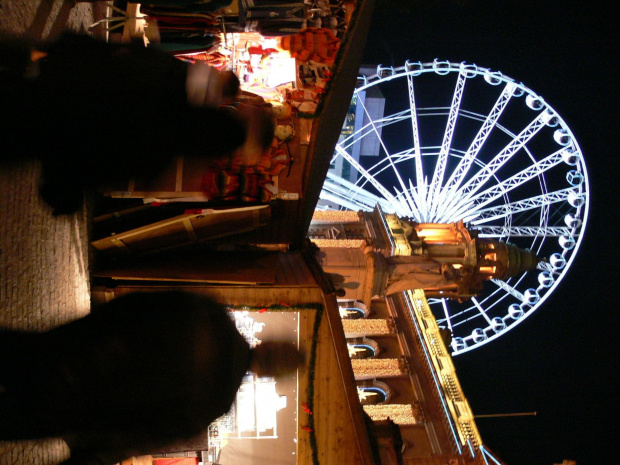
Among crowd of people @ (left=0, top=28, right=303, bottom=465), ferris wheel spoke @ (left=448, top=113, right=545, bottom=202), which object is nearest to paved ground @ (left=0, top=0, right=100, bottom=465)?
crowd of people @ (left=0, top=28, right=303, bottom=465)

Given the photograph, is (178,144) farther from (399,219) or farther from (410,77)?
(410,77)

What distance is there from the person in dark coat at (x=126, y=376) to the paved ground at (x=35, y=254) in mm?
1405

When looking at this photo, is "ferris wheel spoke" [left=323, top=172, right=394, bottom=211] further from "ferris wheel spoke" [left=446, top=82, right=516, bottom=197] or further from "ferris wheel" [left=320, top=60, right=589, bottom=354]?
"ferris wheel spoke" [left=446, top=82, right=516, bottom=197]

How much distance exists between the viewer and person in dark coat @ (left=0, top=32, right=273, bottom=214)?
4293 mm

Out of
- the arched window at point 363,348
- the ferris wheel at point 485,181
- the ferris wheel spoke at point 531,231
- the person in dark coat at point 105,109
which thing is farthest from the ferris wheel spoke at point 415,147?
the person in dark coat at point 105,109

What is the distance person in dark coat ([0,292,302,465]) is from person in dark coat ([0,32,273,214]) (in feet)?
5.05

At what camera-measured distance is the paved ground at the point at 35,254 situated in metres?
5.22

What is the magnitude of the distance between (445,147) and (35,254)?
54.0ft

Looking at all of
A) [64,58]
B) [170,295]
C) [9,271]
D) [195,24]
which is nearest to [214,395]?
[170,295]

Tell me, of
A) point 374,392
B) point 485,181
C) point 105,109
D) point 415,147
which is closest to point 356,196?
point 415,147

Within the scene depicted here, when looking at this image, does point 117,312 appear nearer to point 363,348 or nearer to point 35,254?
point 35,254

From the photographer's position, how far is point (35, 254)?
574cm

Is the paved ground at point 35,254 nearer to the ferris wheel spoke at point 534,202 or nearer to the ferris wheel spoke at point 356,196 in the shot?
the ferris wheel spoke at point 356,196

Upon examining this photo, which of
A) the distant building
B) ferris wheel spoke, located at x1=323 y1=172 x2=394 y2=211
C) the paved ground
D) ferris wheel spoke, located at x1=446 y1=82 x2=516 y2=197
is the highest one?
the distant building
